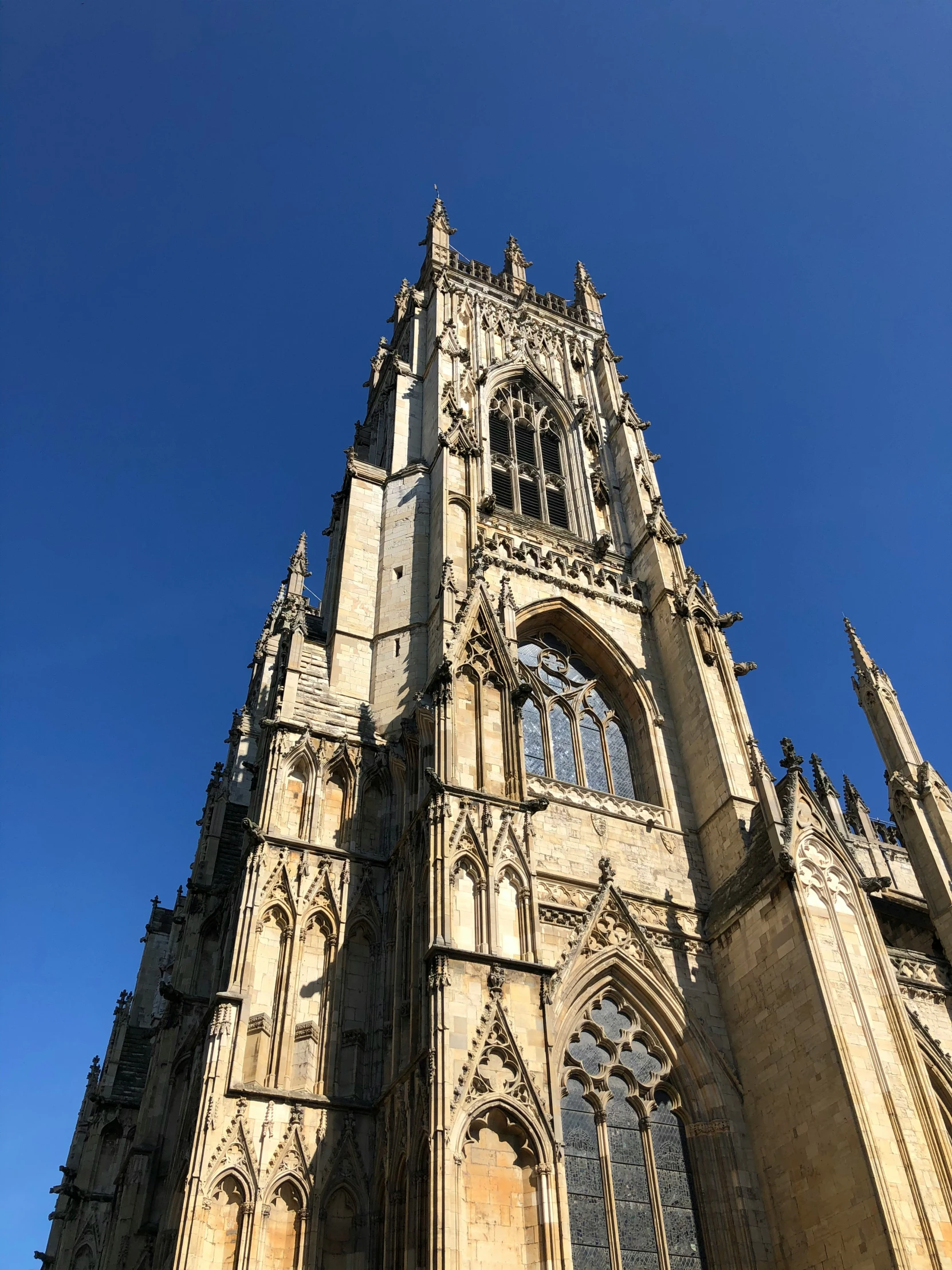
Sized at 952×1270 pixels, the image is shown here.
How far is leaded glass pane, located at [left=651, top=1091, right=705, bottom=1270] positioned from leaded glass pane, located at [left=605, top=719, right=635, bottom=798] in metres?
5.83

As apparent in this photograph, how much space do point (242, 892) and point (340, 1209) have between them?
4256mm

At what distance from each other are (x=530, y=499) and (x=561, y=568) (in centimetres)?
392

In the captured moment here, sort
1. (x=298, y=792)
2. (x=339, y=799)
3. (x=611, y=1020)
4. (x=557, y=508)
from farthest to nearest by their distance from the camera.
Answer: (x=557, y=508) → (x=339, y=799) → (x=298, y=792) → (x=611, y=1020)

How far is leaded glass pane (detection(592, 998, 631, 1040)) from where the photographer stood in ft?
48.8

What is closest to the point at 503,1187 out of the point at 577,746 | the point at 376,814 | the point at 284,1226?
the point at 284,1226

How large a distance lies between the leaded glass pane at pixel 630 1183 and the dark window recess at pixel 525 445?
16.7 metres

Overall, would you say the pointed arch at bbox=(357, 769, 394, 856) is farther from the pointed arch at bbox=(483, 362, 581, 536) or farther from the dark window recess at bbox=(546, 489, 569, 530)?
the dark window recess at bbox=(546, 489, 569, 530)

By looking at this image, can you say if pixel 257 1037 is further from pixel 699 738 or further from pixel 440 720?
pixel 699 738

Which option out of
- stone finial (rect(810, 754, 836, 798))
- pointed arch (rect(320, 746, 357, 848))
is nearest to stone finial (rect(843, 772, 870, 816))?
stone finial (rect(810, 754, 836, 798))

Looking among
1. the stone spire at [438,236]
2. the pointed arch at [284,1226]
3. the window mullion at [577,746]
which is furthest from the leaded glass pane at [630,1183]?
the stone spire at [438,236]

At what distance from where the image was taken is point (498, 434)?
90.3ft

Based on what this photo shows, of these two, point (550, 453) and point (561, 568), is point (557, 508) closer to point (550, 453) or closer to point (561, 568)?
point (550, 453)

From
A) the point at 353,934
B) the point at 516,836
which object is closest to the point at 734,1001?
the point at 516,836

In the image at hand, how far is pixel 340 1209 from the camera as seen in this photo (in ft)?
40.8
